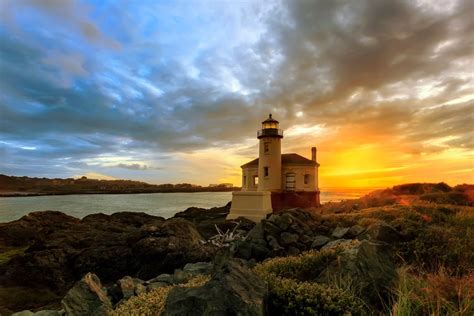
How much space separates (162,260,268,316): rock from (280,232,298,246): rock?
21.7 feet

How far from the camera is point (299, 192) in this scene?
26.4 meters

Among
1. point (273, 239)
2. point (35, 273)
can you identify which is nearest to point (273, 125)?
point (273, 239)

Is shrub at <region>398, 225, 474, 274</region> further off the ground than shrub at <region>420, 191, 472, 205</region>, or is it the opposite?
shrub at <region>420, 191, 472, 205</region>

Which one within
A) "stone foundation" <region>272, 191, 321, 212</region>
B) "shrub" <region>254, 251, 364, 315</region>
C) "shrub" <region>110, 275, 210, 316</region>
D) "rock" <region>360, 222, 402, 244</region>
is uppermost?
"stone foundation" <region>272, 191, 321, 212</region>

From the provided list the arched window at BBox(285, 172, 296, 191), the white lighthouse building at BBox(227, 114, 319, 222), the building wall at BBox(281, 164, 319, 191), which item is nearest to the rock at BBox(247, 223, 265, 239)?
the white lighthouse building at BBox(227, 114, 319, 222)

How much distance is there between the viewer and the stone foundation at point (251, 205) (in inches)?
834

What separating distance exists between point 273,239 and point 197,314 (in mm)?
7120

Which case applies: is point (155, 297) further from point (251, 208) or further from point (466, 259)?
point (251, 208)

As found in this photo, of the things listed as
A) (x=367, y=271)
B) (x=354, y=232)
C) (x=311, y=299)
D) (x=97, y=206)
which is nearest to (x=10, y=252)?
(x=354, y=232)

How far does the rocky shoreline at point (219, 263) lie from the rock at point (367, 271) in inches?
0.7

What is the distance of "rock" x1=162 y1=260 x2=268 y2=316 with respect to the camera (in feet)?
12.2

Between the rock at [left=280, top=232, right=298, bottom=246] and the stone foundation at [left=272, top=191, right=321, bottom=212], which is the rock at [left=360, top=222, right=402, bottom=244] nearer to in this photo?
the rock at [left=280, top=232, right=298, bottom=246]

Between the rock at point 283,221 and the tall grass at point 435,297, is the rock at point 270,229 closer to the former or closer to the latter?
the rock at point 283,221

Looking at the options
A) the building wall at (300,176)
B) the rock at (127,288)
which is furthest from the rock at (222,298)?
the building wall at (300,176)
